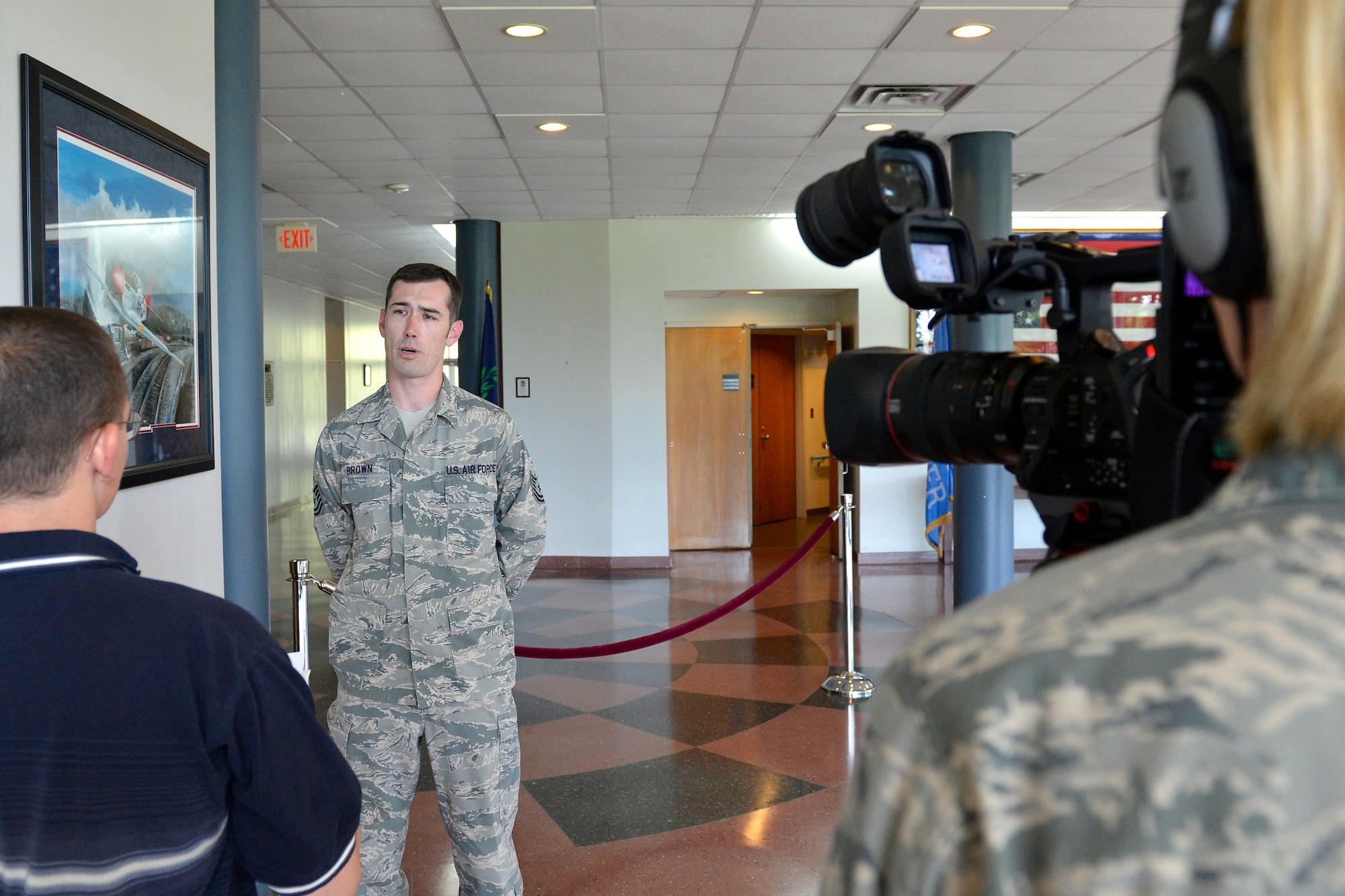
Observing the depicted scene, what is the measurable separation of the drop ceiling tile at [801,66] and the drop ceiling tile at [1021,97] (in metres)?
0.80

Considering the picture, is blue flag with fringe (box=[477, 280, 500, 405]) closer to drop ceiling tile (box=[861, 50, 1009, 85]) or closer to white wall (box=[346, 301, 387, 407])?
drop ceiling tile (box=[861, 50, 1009, 85])

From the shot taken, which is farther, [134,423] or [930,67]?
[930,67]

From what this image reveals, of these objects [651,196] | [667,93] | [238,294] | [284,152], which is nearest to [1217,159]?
[238,294]

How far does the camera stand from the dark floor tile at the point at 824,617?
6.47m

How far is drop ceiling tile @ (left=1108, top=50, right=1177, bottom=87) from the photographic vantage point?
4.90m

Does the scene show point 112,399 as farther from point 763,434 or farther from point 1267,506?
point 763,434

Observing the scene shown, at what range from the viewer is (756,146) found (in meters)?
6.38

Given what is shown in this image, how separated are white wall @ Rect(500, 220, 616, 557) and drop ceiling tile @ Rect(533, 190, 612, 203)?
71 cm

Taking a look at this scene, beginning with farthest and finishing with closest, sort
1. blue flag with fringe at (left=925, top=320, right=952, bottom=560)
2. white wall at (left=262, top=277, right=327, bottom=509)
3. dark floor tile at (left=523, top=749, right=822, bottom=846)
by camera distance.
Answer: white wall at (left=262, top=277, right=327, bottom=509) → blue flag with fringe at (left=925, top=320, right=952, bottom=560) → dark floor tile at (left=523, top=749, right=822, bottom=846)

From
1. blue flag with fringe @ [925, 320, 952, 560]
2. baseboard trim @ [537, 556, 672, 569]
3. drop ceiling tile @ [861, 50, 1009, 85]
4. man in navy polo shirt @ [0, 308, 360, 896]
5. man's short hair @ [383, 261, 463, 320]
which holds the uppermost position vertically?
drop ceiling tile @ [861, 50, 1009, 85]

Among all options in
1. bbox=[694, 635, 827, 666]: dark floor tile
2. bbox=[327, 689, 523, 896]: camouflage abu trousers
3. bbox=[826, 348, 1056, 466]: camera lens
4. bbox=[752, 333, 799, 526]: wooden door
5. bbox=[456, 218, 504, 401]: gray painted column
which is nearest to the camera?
bbox=[826, 348, 1056, 466]: camera lens

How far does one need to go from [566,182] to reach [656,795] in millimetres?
4828

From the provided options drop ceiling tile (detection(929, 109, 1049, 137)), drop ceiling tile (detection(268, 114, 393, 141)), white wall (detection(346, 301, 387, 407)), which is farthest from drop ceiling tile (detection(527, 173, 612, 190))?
white wall (detection(346, 301, 387, 407))

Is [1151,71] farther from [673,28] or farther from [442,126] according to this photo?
[442,126]
